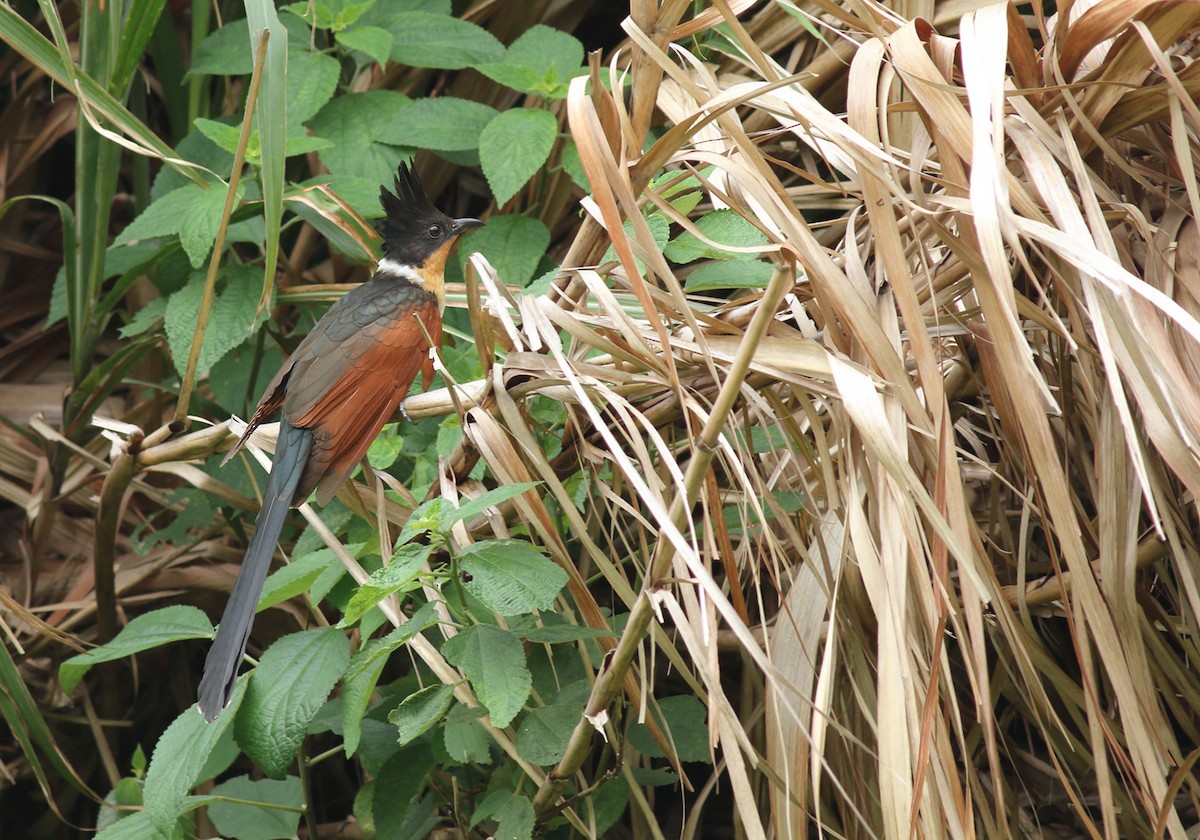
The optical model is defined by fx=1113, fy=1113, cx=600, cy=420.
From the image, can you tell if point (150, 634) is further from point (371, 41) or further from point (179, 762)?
point (371, 41)

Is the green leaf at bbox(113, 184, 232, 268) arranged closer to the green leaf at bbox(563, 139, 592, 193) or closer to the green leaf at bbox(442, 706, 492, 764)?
the green leaf at bbox(563, 139, 592, 193)

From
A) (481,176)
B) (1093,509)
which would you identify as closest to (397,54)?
(481,176)

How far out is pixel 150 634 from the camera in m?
2.16

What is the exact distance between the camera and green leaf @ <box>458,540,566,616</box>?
1617mm

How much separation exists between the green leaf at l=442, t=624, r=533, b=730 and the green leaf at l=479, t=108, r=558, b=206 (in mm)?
1198

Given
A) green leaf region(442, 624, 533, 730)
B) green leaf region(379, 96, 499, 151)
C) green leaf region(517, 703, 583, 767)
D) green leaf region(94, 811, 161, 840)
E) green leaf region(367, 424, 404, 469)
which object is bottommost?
green leaf region(94, 811, 161, 840)

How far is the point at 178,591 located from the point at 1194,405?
8.57 ft

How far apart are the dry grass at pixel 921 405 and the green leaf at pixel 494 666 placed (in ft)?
0.39

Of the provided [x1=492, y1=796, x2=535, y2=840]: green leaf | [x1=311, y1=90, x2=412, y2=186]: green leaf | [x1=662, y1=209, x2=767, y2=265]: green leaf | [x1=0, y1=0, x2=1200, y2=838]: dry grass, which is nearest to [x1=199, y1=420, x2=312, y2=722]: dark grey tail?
[x1=0, y1=0, x2=1200, y2=838]: dry grass

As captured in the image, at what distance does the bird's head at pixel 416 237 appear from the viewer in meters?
3.19

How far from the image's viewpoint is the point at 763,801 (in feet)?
7.11

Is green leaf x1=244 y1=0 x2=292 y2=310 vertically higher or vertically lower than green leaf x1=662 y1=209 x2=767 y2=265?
higher

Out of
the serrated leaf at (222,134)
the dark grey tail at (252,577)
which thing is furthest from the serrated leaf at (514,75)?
the dark grey tail at (252,577)

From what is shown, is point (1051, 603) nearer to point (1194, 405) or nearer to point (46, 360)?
point (1194, 405)
